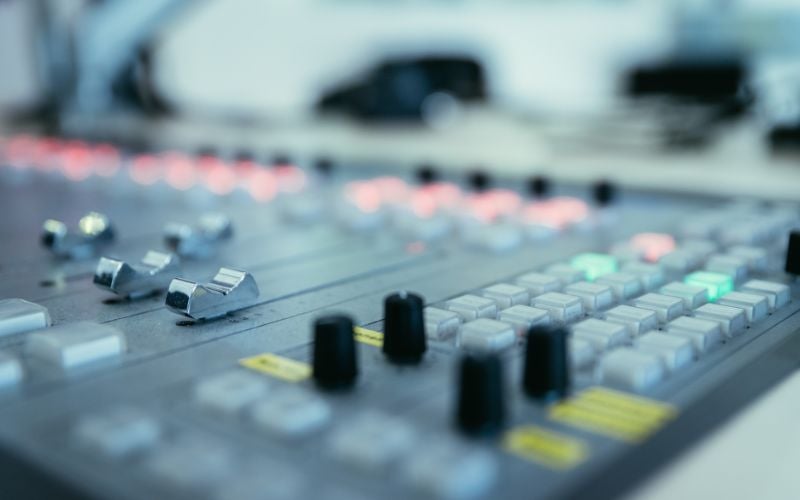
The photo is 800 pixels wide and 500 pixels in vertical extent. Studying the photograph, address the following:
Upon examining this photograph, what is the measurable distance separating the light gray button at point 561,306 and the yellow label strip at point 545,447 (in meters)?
0.20

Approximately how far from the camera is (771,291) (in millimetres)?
700

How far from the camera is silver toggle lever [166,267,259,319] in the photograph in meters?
0.64

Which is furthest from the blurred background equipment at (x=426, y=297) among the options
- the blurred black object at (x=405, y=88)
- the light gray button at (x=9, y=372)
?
the blurred black object at (x=405, y=88)

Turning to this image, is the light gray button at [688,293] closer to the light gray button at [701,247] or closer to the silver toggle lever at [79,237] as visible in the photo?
the light gray button at [701,247]

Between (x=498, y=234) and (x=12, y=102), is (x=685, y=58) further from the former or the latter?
(x=12, y=102)

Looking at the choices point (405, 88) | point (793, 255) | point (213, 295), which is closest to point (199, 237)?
point (213, 295)

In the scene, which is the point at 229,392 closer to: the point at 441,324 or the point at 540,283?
the point at 441,324

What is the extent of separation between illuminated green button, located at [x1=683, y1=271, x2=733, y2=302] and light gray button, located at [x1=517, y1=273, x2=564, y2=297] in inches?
4.6

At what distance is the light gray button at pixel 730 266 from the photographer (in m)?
0.77

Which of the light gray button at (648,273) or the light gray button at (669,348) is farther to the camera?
the light gray button at (648,273)

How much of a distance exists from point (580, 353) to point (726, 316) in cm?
15

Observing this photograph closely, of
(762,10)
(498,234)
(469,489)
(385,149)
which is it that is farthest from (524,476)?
(762,10)

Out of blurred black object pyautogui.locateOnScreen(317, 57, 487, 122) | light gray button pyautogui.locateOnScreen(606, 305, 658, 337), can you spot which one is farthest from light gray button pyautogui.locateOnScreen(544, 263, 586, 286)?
blurred black object pyautogui.locateOnScreen(317, 57, 487, 122)

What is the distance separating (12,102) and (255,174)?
167cm
